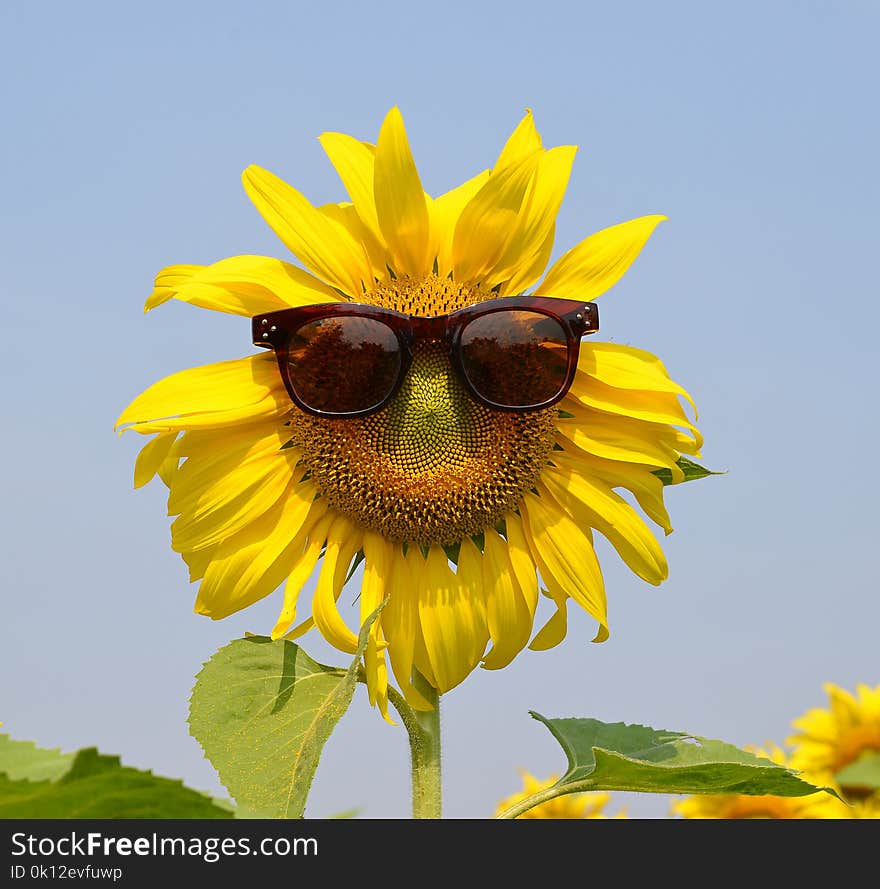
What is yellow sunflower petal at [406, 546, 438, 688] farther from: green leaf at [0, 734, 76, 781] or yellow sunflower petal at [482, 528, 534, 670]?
green leaf at [0, 734, 76, 781]

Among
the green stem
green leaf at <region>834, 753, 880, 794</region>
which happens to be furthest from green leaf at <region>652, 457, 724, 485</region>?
green leaf at <region>834, 753, 880, 794</region>

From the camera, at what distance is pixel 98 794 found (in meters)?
1.40

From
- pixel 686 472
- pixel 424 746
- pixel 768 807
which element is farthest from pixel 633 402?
pixel 768 807

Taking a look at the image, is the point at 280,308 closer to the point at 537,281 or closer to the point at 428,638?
the point at 537,281

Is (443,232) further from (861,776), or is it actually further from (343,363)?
(861,776)

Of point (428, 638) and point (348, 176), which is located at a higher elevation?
point (348, 176)

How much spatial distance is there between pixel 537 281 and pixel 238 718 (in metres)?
1.13

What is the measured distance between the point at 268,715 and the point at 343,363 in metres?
0.75

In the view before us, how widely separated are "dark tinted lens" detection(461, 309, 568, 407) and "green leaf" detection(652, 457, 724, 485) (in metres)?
0.34

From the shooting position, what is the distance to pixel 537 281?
2438mm

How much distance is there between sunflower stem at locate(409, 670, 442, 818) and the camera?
2311 millimetres
